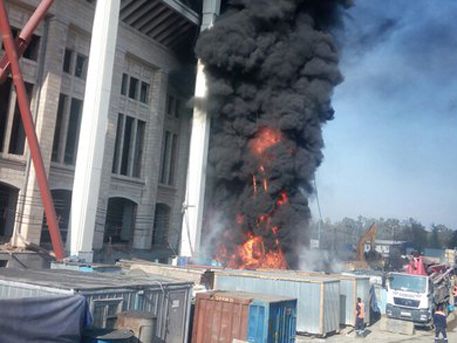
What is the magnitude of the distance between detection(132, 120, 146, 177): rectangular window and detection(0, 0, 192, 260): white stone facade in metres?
0.06

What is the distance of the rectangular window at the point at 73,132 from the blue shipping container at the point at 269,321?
15125mm

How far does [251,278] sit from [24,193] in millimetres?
11124

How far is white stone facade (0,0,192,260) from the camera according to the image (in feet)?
72.7

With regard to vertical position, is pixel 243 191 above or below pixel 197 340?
above

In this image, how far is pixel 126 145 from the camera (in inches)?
1131

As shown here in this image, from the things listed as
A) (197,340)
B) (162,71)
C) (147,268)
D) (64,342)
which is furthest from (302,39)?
(64,342)

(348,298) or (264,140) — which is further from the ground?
(264,140)

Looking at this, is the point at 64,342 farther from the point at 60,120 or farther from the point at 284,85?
the point at 284,85

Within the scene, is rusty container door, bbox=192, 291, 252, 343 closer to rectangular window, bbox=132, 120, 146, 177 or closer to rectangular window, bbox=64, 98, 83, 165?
rectangular window, bbox=64, 98, 83, 165

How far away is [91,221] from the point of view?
21469 millimetres

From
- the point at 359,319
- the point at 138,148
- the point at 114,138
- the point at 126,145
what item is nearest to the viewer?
the point at 359,319

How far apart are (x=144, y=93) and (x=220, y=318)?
19.6 meters

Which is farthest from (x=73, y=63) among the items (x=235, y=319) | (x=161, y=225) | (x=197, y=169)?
(x=235, y=319)

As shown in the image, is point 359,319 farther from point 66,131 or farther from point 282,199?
point 66,131
